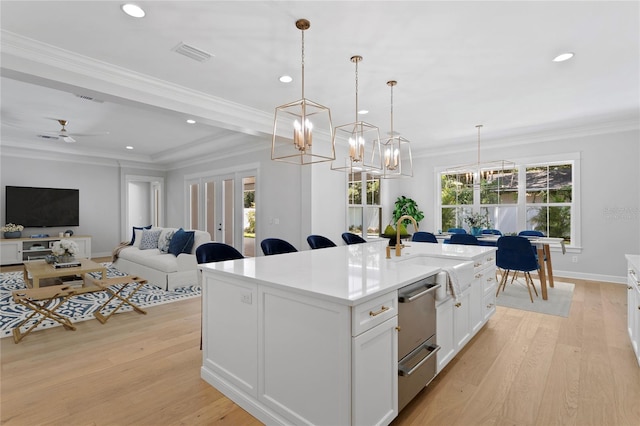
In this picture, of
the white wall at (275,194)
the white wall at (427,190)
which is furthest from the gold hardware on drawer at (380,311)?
the white wall at (275,194)

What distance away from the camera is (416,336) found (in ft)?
6.47

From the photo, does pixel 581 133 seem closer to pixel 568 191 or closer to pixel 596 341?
pixel 568 191

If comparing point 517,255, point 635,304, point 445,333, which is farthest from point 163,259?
point 635,304

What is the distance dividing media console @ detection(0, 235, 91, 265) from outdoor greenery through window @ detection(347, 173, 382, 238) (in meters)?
5.76

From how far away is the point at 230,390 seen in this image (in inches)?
82.1

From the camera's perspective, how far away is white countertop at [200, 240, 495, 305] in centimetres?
159

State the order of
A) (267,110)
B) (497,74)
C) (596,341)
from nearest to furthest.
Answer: (596,341), (497,74), (267,110)

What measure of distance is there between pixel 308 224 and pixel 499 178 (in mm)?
4209

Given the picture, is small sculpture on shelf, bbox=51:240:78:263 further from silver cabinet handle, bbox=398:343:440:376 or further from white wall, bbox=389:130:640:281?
white wall, bbox=389:130:640:281

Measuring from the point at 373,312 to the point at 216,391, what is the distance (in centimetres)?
135

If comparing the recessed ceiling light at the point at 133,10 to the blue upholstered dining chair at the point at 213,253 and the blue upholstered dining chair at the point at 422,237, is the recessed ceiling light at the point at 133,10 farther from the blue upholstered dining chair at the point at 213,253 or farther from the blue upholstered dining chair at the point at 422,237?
the blue upholstered dining chair at the point at 422,237

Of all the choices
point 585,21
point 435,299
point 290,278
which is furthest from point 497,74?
point 290,278

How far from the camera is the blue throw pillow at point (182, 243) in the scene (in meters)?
5.16

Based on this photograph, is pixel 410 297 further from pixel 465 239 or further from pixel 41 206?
pixel 41 206
